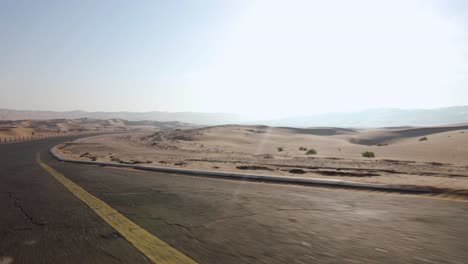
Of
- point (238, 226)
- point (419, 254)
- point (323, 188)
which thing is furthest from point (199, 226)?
point (323, 188)

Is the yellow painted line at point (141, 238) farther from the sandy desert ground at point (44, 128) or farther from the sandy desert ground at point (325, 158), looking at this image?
the sandy desert ground at point (44, 128)

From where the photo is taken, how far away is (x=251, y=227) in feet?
12.6

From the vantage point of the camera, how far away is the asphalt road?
2.90 m

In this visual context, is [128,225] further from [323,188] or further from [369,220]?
[323,188]

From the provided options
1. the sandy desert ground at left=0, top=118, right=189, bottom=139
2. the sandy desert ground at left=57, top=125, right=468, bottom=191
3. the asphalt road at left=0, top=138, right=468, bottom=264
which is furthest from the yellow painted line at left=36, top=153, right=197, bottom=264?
the sandy desert ground at left=0, top=118, right=189, bottom=139

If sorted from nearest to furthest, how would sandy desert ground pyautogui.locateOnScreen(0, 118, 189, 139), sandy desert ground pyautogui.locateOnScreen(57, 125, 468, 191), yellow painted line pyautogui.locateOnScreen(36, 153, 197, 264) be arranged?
1. yellow painted line pyautogui.locateOnScreen(36, 153, 197, 264)
2. sandy desert ground pyautogui.locateOnScreen(57, 125, 468, 191)
3. sandy desert ground pyautogui.locateOnScreen(0, 118, 189, 139)

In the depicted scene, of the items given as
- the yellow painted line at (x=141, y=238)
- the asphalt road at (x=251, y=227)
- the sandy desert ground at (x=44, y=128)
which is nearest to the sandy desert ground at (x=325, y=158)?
the asphalt road at (x=251, y=227)

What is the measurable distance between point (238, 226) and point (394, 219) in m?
2.06

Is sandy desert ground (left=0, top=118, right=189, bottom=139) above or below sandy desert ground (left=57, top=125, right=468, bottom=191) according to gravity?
below

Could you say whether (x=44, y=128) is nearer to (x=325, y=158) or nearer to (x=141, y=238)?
(x=325, y=158)

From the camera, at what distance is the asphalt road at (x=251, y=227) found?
2.90 metres

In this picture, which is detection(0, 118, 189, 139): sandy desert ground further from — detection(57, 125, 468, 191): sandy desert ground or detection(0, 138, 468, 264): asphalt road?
detection(0, 138, 468, 264): asphalt road

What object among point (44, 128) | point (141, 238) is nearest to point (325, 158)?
point (141, 238)

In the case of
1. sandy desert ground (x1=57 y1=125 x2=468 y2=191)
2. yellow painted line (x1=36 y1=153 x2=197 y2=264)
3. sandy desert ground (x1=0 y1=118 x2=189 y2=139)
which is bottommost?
sandy desert ground (x1=0 y1=118 x2=189 y2=139)
